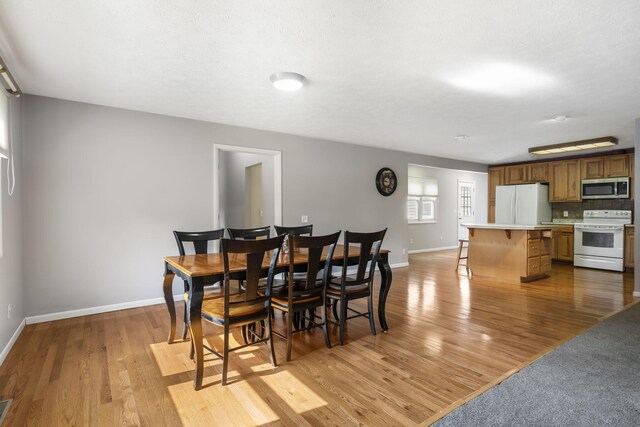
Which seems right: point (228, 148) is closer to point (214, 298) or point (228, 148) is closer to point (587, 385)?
point (214, 298)

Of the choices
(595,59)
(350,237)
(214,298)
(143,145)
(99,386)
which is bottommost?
(99,386)

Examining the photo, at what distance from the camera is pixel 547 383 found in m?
2.21

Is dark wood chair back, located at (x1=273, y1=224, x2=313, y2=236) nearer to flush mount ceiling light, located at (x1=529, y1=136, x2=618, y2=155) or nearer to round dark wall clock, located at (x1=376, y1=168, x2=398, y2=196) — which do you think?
round dark wall clock, located at (x1=376, y1=168, x2=398, y2=196)

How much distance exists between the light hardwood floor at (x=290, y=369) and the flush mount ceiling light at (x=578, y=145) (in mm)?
2871

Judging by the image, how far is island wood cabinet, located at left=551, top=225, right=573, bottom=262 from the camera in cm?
676

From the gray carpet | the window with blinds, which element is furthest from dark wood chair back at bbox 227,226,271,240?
the window with blinds

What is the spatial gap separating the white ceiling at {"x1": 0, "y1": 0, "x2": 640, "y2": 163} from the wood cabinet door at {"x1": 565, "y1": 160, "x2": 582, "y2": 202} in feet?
10.2

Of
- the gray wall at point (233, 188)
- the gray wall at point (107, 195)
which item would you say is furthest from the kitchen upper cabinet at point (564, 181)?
the gray wall at point (233, 188)

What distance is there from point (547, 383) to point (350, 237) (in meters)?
1.68

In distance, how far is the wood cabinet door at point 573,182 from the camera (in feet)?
22.8

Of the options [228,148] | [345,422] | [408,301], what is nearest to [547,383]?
[345,422]

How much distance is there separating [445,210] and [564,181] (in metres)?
2.90

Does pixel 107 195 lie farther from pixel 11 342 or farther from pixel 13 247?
pixel 11 342

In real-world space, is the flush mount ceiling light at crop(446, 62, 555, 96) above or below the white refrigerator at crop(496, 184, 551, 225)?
above
